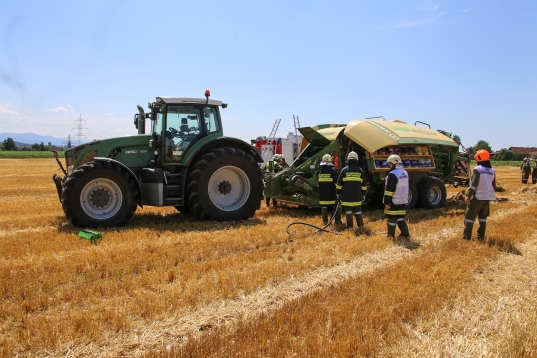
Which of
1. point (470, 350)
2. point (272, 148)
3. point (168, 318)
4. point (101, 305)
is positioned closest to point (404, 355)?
point (470, 350)

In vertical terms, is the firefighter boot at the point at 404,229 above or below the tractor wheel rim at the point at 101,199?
below

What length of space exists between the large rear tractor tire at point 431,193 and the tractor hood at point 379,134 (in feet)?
3.43

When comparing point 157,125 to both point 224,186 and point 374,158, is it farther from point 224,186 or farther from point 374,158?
point 374,158

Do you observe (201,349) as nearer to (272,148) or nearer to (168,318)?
(168,318)

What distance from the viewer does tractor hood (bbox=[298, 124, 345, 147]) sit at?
36.3 feet

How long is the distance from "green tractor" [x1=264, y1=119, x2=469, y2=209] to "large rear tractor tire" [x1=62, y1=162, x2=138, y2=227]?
3.82m

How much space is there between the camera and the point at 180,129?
8.79 meters

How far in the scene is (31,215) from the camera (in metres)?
9.75

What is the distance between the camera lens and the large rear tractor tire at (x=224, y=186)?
8.49 meters

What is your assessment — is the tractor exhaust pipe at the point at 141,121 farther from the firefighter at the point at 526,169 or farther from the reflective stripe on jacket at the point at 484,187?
the firefighter at the point at 526,169

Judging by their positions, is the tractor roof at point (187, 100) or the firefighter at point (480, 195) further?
the tractor roof at point (187, 100)

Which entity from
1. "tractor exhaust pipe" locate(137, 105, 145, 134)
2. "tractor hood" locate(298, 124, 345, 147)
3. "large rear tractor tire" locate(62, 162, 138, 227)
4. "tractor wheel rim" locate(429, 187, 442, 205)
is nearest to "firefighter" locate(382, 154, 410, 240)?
"tractor hood" locate(298, 124, 345, 147)

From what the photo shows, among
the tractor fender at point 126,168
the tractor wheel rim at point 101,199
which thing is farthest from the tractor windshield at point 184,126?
the tractor wheel rim at point 101,199

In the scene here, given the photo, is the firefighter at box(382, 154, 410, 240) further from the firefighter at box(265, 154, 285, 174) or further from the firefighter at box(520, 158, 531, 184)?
the firefighter at box(520, 158, 531, 184)
